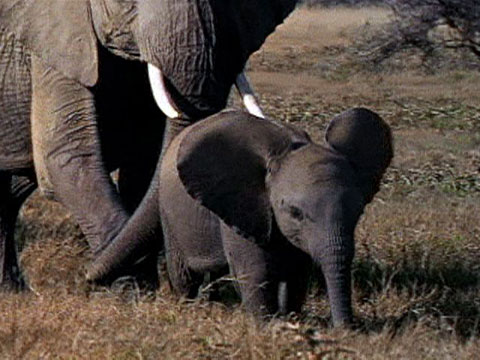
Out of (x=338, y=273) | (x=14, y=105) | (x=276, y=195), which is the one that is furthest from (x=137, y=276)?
(x=338, y=273)

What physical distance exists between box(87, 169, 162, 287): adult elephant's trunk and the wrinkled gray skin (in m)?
0.54

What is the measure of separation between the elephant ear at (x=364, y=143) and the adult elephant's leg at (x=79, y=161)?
1.47 metres

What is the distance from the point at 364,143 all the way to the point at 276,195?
510 millimetres

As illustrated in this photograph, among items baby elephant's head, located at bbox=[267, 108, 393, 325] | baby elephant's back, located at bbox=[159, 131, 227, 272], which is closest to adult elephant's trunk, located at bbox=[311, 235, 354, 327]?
baby elephant's head, located at bbox=[267, 108, 393, 325]

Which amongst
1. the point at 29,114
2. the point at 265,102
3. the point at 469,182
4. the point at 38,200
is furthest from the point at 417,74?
the point at 29,114

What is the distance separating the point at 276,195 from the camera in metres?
7.26

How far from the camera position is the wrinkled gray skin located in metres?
7.00

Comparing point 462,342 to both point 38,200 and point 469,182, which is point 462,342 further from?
point 469,182

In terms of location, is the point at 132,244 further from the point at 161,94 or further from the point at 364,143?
the point at 364,143

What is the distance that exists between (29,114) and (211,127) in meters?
1.83

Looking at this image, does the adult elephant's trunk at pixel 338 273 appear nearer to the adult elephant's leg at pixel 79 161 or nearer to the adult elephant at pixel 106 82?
the adult elephant at pixel 106 82

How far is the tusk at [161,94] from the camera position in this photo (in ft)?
26.4

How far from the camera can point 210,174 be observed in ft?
24.6

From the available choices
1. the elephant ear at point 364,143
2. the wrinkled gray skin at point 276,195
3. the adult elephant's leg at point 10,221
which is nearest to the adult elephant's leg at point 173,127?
the wrinkled gray skin at point 276,195
